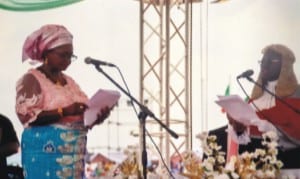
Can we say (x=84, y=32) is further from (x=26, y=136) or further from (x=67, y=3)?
(x=26, y=136)

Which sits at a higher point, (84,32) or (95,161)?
(84,32)

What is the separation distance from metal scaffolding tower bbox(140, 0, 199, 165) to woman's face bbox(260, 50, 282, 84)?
1.33 feet

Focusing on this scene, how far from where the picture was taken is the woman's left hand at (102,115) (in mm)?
3248

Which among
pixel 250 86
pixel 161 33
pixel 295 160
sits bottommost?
pixel 295 160

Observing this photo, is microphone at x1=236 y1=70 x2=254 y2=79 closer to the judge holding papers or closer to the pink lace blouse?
the judge holding papers

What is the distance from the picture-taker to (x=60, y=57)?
10.7ft

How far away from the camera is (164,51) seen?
3.45 metres

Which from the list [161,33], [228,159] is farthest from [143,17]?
[228,159]

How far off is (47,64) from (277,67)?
4.08 feet

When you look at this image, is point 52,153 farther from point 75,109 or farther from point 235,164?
point 235,164

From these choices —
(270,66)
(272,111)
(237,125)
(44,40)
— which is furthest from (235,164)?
(44,40)

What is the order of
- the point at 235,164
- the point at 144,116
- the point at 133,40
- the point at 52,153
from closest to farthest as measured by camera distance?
the point at 144,116
the point at 235,164
the point at 52,153
the point at 133,40

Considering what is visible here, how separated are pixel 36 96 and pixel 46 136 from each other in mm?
208

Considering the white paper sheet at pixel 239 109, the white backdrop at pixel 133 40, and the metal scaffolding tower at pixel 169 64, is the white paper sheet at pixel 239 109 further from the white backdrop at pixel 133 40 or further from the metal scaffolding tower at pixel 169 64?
the metal scaffolding tower at pixel 169 64
